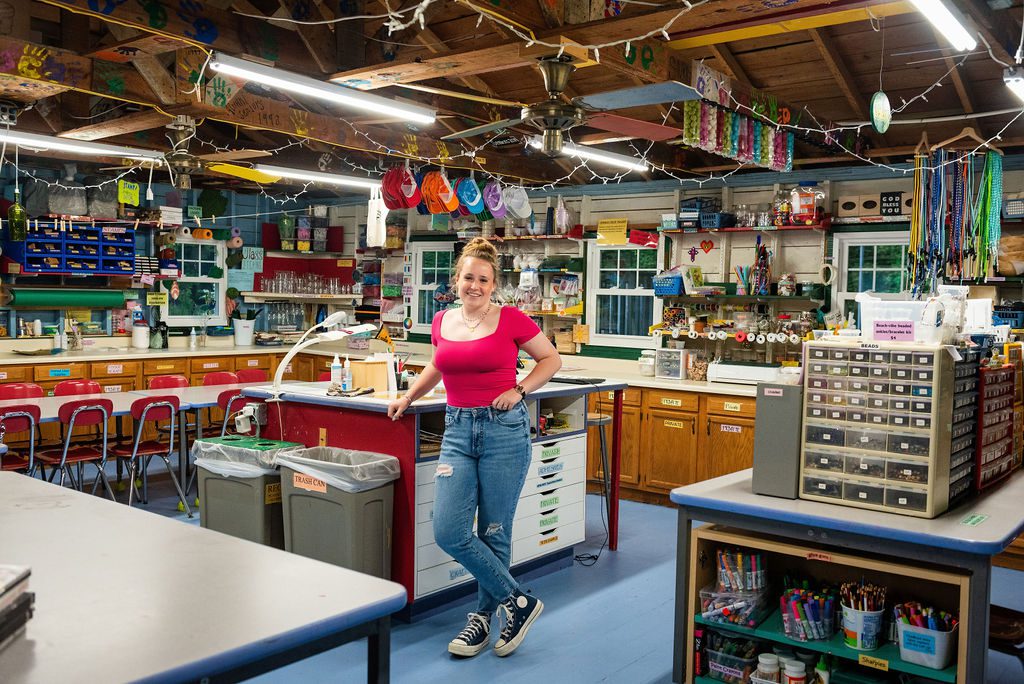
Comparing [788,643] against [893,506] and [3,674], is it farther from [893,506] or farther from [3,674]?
[3,674]

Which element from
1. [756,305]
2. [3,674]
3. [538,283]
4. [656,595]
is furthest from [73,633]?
[538,283]

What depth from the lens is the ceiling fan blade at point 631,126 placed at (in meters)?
5.61

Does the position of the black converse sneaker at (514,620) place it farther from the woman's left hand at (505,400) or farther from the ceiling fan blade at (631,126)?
the ceiling fan blade at (631,126)

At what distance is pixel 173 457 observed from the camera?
29.3 ft

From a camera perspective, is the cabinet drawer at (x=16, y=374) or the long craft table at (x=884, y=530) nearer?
the long craft table at (x=884, y=530)

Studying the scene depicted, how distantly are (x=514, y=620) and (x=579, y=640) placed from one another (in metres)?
0.40

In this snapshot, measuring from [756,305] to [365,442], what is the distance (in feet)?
14.2

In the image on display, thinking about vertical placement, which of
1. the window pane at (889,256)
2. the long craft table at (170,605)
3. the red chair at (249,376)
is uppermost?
the window pane at (889,256)

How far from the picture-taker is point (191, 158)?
6547 millimetres

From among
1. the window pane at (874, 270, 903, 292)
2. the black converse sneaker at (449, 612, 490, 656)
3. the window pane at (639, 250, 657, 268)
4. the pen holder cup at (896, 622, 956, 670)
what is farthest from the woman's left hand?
the window pane at (639, 250, 657, 268)

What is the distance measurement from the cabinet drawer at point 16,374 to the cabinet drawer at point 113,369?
0.57 meters

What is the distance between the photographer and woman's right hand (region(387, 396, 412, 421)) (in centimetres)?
420

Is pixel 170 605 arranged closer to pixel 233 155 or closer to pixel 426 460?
pixel 426 460

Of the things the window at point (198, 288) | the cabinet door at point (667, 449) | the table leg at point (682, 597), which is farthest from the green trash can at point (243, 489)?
the window at point (198, 288)
